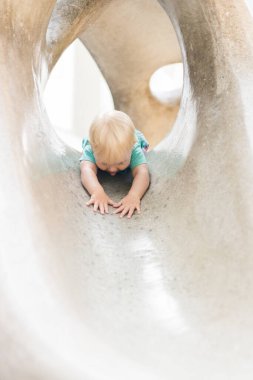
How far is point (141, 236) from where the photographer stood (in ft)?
4.41

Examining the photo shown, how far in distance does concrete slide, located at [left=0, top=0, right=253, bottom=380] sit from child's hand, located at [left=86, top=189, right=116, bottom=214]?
3 centimetres

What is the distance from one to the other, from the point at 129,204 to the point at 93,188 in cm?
10

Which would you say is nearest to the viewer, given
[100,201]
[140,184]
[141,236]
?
[141,236]

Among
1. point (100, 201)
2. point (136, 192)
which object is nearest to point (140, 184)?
point (136, 192)

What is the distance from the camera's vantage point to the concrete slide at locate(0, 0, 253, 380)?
0.84 meters

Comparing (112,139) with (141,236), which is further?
(112,139)

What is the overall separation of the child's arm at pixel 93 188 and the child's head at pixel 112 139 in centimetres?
4

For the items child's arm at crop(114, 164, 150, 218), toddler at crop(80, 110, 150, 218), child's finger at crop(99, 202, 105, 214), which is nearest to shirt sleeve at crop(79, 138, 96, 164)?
toddler at crop(80, 110, 150, 218)

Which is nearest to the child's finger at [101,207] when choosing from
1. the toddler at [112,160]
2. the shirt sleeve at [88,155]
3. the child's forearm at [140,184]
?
the toddler at [112,160]

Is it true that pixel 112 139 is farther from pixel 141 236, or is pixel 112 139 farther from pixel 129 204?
pixel 141 236

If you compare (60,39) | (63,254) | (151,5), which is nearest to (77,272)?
(63,254)

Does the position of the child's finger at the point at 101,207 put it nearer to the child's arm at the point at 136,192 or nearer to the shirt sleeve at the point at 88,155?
the child's arm at the point at 136,192

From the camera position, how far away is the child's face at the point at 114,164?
1595 millimetres

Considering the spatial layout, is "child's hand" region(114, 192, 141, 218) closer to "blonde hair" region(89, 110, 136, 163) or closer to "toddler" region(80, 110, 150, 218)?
Result: "toddler" region(80, 110, 150, 218)
